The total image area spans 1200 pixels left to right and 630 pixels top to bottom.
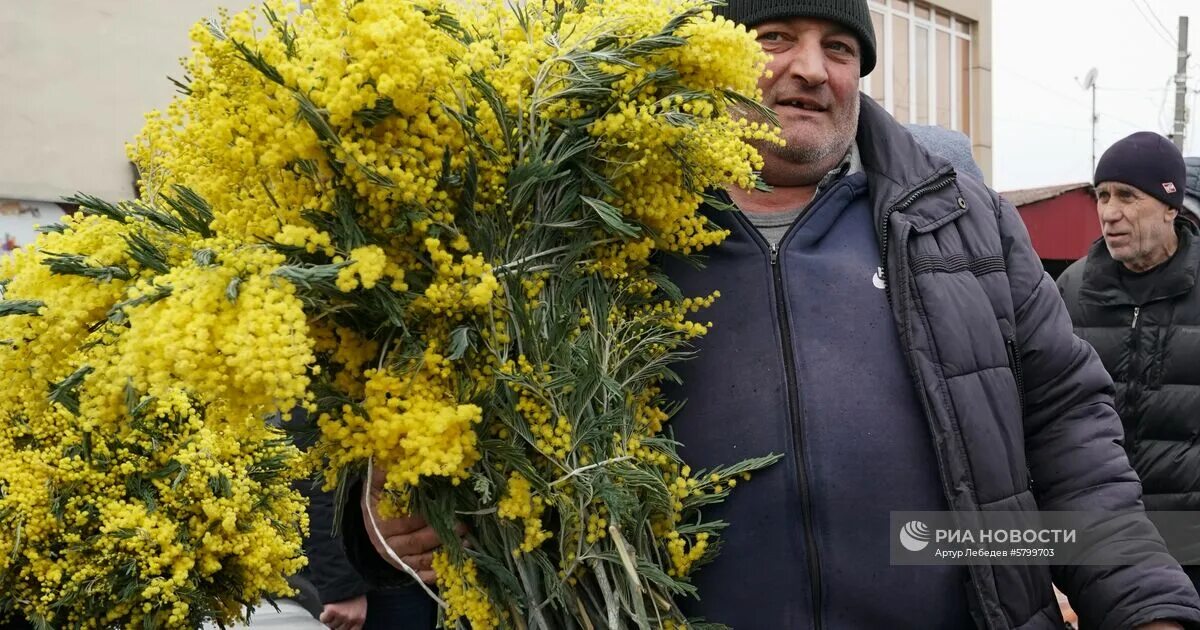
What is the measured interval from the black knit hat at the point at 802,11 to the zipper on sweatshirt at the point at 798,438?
0.52 m

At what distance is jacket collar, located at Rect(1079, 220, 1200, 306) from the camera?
4.34 m

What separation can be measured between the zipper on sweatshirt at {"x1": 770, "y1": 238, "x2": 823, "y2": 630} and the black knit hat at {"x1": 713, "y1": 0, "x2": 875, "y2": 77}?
518 millimetres

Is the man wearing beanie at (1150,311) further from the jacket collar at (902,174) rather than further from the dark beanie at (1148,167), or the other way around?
the jacket collar at (902,174)

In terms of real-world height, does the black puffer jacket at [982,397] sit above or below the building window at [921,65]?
below

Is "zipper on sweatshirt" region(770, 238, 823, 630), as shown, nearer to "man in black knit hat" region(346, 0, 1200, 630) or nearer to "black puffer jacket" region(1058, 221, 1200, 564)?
"man in black knit hat" region(346, 0, 1200, 630)

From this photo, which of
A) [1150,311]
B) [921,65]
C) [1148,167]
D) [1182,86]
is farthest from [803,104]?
[1182,86]

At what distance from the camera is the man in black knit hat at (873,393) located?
2211mm

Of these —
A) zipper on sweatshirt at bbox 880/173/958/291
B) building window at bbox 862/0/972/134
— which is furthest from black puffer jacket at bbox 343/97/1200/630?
building window at bbox 862/0/972/134

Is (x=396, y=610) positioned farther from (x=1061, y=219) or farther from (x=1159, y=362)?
(x=1061, y=219)

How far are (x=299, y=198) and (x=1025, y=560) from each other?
1.54 metres

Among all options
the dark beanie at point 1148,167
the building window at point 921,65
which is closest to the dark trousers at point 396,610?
the dark beanie at point 1148,167

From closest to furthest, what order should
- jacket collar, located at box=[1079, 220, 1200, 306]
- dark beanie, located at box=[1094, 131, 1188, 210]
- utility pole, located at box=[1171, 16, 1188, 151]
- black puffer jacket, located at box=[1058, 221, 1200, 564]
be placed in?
1. black puffer jacket, located at box=[1058, 221, 1200, 564]
2. jacket collar, located at box=[1079, 220, 1200, 306]
3. dark beanie, located at box=[1094, 131, 1188, 210]
4. utility pole, located at box=[1171, 16, 1188, 151]

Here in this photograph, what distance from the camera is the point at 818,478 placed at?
2225 mm

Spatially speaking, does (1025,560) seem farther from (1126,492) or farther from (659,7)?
(659,7)
